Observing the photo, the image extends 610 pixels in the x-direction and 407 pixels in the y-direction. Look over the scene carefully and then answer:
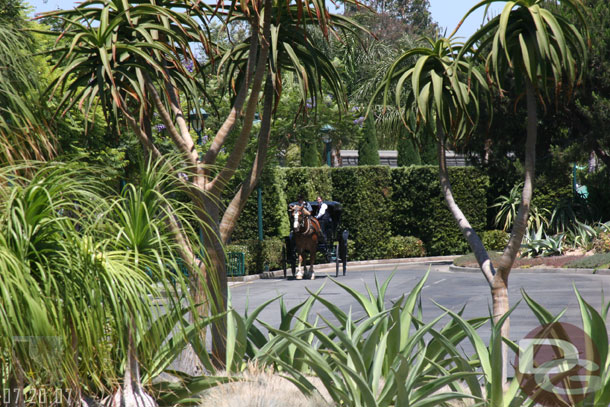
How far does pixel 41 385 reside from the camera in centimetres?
388

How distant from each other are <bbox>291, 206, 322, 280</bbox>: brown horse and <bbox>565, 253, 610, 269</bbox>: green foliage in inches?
297

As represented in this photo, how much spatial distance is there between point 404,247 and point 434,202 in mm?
2241

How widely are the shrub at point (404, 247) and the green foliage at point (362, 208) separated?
1.06 feet

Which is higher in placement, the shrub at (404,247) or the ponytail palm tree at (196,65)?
the ponytail palm tree at (196,65)

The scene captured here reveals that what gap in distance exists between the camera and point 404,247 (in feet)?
100

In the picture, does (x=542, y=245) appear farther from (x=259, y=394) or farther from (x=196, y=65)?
(x=259, y=394)

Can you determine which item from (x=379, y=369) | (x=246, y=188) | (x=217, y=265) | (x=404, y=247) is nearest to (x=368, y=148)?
(x=404, y=247)

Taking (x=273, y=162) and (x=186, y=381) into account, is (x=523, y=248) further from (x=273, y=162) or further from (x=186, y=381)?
(x=186, y=381)

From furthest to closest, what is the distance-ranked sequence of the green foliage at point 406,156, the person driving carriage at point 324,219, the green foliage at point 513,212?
the green foliage at point 406,156 < the green foliage at point 513,212 < the person driving carriage at point 324,219

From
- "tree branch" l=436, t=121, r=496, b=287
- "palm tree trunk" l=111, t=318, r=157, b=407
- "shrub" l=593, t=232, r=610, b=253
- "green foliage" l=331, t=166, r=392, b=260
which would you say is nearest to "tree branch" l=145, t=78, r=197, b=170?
"palm tree trunk" l=111, t=318, r=157, b=407

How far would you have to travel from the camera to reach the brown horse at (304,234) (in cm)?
2102

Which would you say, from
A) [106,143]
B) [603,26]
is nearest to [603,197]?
[603,26]

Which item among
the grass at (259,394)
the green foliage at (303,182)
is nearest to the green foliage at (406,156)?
the green foliage at (303,182)

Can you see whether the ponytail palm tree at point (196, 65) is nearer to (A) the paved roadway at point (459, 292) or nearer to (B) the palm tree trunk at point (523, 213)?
(B) the palm tree trunk at point (523, 213)
